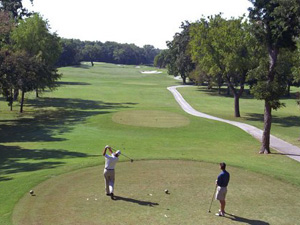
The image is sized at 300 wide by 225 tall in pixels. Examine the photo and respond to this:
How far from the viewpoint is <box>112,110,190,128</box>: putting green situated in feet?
154

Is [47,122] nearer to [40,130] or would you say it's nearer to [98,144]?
[40,130]

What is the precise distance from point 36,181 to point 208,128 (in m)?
29.0

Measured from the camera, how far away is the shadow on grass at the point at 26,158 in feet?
81.3

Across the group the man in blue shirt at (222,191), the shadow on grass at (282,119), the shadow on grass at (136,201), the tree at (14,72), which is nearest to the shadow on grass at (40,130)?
the tree at (14,72)

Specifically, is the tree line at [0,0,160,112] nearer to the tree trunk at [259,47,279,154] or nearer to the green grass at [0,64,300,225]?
the green grass at [0,64,300,225]

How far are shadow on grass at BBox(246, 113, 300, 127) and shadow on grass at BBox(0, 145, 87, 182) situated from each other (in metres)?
33.7

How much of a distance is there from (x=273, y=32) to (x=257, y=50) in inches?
877

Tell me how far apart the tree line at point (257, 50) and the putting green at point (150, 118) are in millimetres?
10406

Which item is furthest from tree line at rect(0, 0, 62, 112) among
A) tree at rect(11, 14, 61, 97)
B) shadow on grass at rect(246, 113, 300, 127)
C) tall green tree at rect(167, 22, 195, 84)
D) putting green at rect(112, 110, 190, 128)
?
tall green tree at rect(167, 22, 195, 84)

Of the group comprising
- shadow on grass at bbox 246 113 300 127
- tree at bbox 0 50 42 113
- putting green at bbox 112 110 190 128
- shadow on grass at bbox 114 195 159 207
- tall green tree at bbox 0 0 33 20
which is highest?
tall green tree at bbox 0 0 33 20

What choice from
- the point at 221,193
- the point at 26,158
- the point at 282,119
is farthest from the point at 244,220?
the point at 282,119

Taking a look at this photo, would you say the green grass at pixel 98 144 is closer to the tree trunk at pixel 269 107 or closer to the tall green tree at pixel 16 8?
the tree trunk at pixel 269 107

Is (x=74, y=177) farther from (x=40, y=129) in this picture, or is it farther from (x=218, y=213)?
(x=40, y=129)

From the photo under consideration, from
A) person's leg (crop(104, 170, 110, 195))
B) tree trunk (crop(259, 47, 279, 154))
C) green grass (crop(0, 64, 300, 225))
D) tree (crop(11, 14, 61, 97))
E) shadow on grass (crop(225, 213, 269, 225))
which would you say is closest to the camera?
shadow on grass (crop(225, 213, 269, 225))
